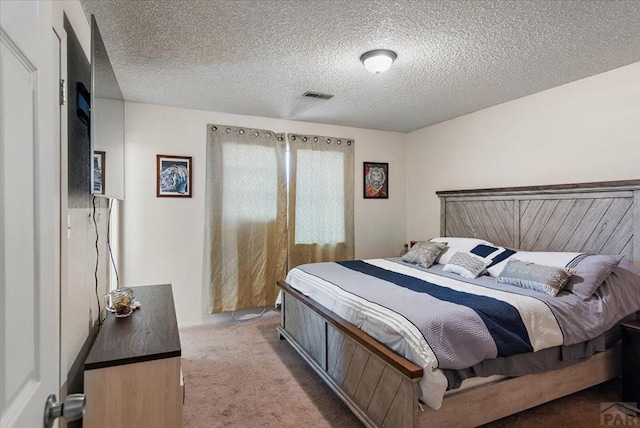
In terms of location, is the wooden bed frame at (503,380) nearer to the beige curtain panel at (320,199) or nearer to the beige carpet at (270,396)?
the beige carpet at (270,396)

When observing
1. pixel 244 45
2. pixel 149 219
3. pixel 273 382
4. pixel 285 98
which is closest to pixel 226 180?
pixel 149 219

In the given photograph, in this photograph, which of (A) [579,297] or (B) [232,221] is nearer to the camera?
(A) [579,297]

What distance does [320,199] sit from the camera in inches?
177

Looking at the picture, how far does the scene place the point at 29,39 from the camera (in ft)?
2.21

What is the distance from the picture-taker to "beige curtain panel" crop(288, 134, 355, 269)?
14.3 feet

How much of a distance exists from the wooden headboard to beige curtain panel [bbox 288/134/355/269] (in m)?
1.38

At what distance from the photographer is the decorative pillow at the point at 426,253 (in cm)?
343

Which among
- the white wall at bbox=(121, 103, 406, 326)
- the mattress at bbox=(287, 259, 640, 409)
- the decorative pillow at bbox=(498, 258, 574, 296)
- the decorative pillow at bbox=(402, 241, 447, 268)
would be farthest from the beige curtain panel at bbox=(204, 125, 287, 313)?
the decorative pillow at bbox=(498, 258, 574, 296)

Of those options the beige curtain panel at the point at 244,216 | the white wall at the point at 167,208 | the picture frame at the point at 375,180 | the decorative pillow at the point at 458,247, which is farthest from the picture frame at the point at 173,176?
the decorative pillow at the point at 458,247

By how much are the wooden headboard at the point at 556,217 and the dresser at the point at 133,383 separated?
3248 millimetres

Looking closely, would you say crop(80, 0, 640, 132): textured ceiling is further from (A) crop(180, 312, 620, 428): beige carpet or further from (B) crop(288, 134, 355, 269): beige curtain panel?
(A) crop(180, 312, 620, 428): beige carpet

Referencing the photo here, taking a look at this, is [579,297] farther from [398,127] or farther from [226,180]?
[226,180]

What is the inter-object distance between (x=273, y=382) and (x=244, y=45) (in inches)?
98.7

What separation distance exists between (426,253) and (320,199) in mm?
1595
